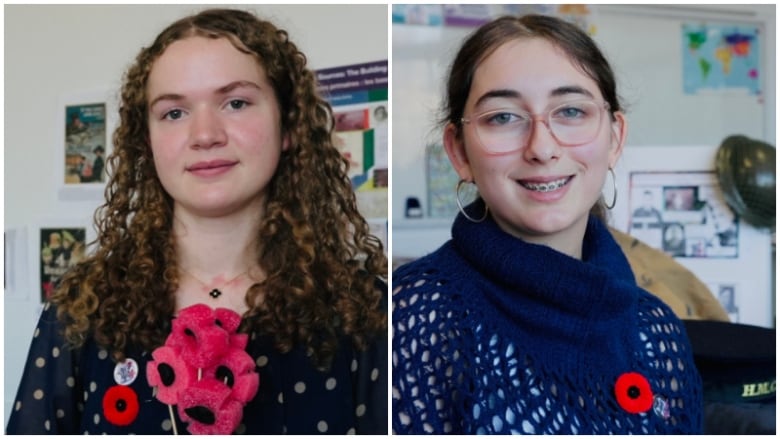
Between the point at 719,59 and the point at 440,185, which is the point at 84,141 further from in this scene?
the point at 719,59

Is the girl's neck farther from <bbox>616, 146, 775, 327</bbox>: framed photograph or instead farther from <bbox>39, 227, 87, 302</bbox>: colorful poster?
<bbox>616, 146, 775, 327</bbox>: framed photograph

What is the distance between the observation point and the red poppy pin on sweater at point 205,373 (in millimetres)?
875

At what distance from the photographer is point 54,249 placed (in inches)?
38.5

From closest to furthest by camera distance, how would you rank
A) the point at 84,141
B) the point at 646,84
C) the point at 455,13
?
the point at 84,141, the point at 455,13, the point at 646,84

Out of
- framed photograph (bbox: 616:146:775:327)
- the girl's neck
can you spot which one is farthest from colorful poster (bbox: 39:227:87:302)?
framed photograph (bbox: 616:146:775:327)

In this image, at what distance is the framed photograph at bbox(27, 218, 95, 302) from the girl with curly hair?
2 centimetres

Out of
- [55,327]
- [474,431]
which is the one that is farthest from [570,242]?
[55,327]

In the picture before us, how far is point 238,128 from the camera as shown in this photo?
896 millimetres

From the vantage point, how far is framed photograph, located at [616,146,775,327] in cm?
132

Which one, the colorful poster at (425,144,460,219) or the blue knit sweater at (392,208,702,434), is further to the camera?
the colorful poster at (425,144,460,219)

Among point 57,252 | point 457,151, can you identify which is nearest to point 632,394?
point 457,151

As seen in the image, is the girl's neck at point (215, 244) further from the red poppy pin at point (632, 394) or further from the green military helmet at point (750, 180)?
the green military helmet at point (750, 180)

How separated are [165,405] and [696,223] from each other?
40.6 inches

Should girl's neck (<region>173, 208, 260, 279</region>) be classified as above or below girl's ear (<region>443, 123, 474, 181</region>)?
below
